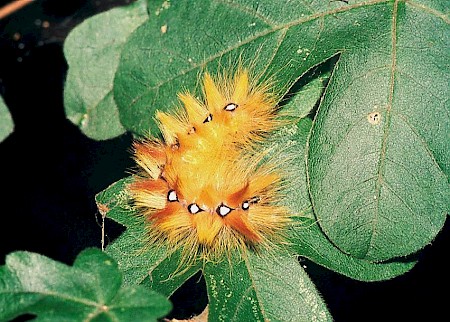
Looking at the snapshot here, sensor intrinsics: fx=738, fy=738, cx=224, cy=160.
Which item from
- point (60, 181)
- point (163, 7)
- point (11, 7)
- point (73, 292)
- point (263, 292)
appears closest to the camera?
point (73, 292)

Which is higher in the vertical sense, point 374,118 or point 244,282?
point 374,118

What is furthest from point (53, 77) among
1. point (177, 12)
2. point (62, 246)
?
point (177, 12)

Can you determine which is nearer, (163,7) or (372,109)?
(372,109)

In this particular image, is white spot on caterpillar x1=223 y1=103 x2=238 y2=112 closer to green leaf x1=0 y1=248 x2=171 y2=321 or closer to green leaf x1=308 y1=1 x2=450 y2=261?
green leaf x1=308 y1=1 x2=450 y2=261

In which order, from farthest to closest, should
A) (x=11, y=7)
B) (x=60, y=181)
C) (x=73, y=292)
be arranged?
1. (x=60, y=181)
2. (x=11, y=7)
3. (x=73, y=292)

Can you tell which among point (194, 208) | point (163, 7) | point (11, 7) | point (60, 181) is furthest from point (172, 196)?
point (11, 7)

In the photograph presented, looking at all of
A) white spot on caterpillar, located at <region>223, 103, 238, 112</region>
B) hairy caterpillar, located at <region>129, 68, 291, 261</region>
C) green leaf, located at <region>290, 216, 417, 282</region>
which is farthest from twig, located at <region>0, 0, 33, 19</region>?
green leaf, located at <region>290, 216, 417, 282</region>

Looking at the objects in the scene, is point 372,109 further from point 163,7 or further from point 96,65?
point 96,65
